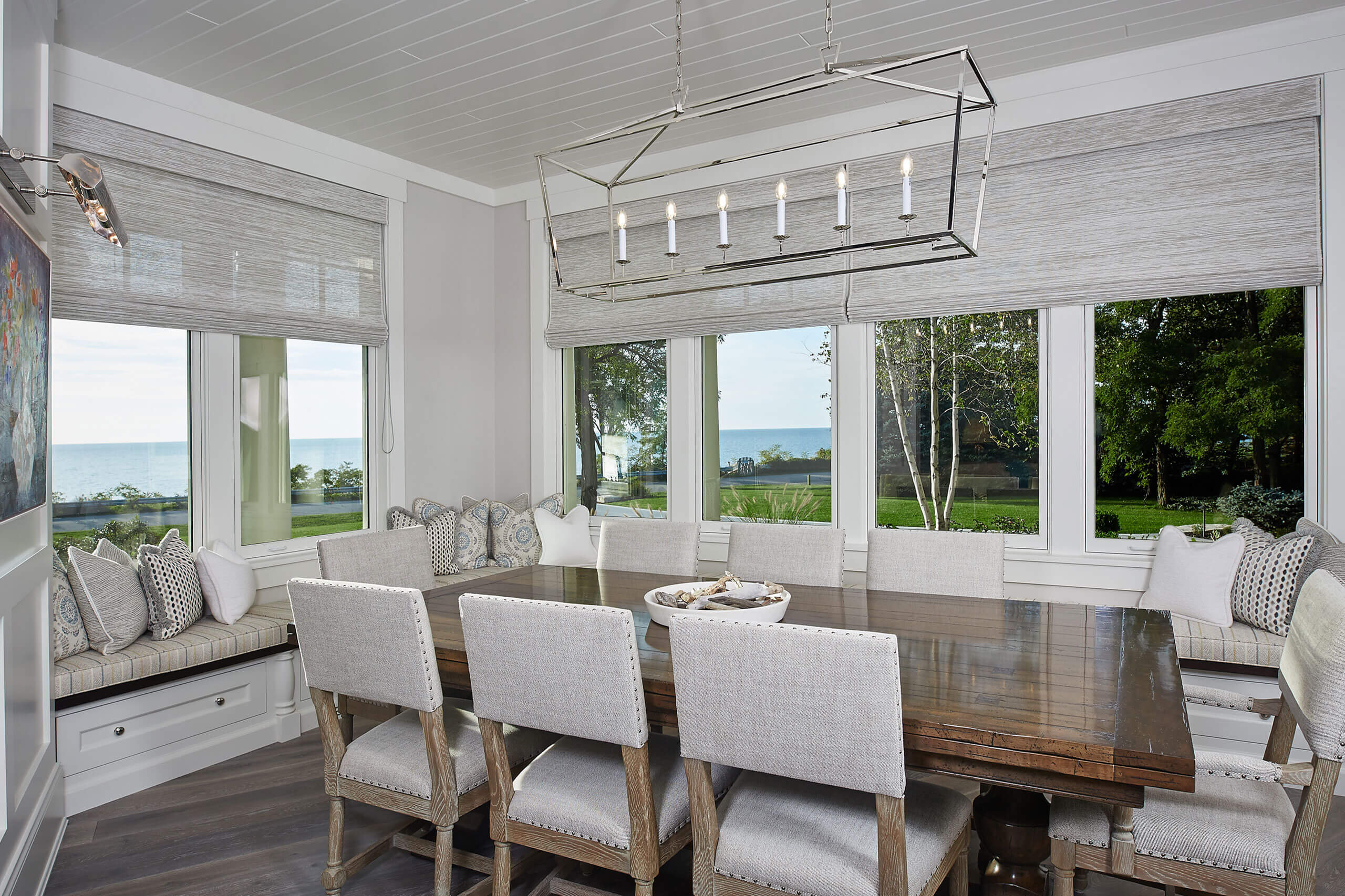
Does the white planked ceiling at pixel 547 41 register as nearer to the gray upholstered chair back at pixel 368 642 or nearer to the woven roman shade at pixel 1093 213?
the woven roman shade at pixel 1093 213

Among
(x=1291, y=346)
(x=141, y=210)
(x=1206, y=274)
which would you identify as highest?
(x=141, y=210)

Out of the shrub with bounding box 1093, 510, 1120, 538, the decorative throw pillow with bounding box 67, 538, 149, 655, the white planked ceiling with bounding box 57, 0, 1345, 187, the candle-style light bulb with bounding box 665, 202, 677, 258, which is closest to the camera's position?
the candle-style light bulb with bounding box 665, 202, 677, 258

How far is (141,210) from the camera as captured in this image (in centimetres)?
336

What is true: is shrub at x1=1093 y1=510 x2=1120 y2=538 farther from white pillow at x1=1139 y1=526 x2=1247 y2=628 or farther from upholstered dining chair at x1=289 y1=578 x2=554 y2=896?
upholstered dining chair at x1=289 y1=578 x2=554 y2=896

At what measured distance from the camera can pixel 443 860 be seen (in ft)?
6.76

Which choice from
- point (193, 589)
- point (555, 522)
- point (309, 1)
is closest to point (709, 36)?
point (309, 1)

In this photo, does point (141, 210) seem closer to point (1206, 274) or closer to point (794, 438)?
point (794, 438)

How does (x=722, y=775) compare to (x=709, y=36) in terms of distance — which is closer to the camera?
(x=722, y=775)

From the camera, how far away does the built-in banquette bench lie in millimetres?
2832

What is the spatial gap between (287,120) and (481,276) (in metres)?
1.38

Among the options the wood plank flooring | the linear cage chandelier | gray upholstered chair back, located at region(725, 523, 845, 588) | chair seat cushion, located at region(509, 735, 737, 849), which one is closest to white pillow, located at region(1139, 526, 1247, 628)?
the wood plank flooring

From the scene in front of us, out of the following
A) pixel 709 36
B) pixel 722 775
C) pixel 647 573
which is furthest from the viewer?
pixel 647 573

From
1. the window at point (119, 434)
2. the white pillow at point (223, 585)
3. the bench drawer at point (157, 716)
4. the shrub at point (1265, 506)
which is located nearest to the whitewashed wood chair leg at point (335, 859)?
the bench drawer at point (157, 716)

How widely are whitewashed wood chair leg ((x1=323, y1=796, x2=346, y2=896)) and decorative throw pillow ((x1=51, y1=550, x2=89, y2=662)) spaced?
1.36 metres
